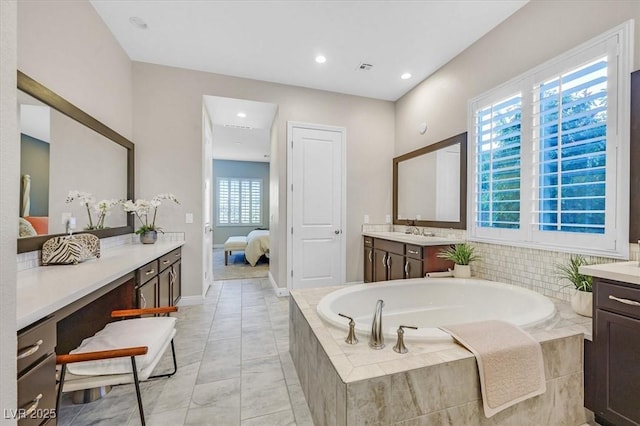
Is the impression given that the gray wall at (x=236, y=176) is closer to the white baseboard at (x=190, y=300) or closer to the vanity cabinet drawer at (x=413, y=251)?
the white baseboard at (x=190, y=300)

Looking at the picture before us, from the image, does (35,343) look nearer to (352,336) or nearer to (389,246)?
(352,336)

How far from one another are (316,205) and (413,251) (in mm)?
1530

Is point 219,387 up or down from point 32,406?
down

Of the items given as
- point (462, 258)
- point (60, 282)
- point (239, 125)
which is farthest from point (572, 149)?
point (239, 125)

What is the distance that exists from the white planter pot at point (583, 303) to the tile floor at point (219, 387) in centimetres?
187

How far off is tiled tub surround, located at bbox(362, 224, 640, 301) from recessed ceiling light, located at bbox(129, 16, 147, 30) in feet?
12.8

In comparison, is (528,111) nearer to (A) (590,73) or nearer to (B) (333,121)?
(A) (590,73)

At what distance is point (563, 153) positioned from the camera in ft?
6.57

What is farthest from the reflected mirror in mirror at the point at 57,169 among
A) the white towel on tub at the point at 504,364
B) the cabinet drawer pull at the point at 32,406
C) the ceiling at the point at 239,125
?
the white towel on tub at the point at 504,364

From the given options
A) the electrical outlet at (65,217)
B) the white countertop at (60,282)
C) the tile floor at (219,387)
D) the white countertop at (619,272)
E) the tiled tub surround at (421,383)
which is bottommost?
the tile floor at (219,387)

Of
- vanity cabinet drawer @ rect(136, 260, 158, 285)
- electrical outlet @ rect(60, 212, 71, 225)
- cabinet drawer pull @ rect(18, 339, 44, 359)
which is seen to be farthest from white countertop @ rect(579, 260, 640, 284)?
electrical outlet @ rect(60, 212, 71, 225)

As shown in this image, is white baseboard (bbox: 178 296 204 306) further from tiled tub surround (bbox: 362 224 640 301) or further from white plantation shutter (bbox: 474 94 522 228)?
white plantation shutter (bbox: 474 94 522 228)

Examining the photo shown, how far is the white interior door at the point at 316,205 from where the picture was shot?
3.77 m

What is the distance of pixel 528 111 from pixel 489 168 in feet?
1.87
